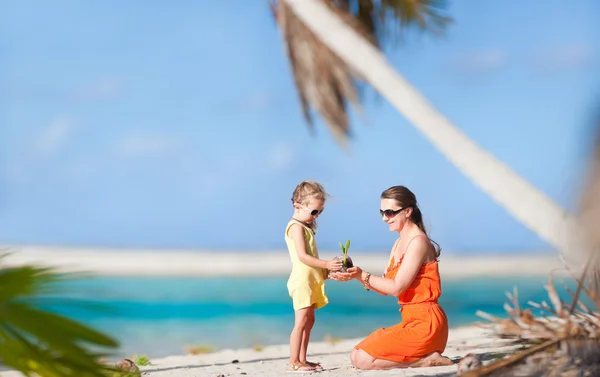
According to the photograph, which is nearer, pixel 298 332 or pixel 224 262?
pixel 298 332

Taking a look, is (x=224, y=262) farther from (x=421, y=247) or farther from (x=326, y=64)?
(x=421, y=247)

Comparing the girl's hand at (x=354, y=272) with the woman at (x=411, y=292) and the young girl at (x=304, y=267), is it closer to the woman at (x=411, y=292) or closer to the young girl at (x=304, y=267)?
the woman at (x=411, y=292)

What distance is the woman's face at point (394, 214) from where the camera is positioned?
4.64m

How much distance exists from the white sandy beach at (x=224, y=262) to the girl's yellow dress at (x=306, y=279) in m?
19.4

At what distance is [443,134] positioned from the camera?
643cm

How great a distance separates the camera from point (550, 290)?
3.10 metres

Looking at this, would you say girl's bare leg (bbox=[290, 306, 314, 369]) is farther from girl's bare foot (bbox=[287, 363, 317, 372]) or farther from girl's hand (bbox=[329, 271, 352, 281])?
girl's hand (bbox=[329, 271, 352, 281])

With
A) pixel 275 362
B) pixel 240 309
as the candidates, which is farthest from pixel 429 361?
pixel 240 309

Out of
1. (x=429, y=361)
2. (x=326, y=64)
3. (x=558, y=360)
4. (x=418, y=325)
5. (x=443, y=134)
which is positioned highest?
(x=326, y=64)

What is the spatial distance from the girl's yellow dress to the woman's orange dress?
0.38 metres

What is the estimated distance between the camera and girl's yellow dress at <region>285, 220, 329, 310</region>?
15.6ft

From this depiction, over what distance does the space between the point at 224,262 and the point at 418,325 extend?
90.4 feet

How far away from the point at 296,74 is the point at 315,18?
2293mm

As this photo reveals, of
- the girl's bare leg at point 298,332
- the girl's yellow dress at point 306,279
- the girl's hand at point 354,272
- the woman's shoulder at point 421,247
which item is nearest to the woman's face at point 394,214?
the woman's shoulder at point 421,247
